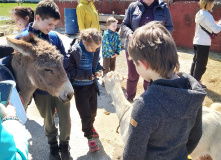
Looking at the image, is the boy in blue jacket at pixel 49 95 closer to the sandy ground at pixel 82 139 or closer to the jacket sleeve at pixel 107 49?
the sandy ground at pixel 82 139

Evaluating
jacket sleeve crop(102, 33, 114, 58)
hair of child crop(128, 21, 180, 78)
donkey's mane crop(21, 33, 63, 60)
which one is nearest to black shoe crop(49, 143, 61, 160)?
donkey's mane crop(21, 33, 63, 60)

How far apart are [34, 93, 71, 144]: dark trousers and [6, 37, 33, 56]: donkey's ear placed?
72 cm

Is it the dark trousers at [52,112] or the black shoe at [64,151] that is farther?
the black shoe at [64,151]

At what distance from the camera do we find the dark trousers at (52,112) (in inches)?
108

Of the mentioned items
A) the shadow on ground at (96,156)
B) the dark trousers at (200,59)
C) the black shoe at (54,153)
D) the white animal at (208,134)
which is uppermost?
the dark trousers at (200,59)

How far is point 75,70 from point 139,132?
5.96ft

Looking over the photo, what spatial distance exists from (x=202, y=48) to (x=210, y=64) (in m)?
2.76

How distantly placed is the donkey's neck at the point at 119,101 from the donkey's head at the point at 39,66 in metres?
0.76

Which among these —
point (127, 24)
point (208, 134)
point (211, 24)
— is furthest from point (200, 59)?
point (208, 134)

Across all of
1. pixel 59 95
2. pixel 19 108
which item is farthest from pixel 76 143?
pixel 19 108

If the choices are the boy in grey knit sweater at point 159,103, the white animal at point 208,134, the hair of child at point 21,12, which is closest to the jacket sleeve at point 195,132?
the boy in grey knit sweater at point 159,103

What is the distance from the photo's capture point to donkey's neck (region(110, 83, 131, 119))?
2.79 meters

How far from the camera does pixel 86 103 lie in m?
3.06

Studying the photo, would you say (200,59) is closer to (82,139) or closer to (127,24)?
(127,24)
